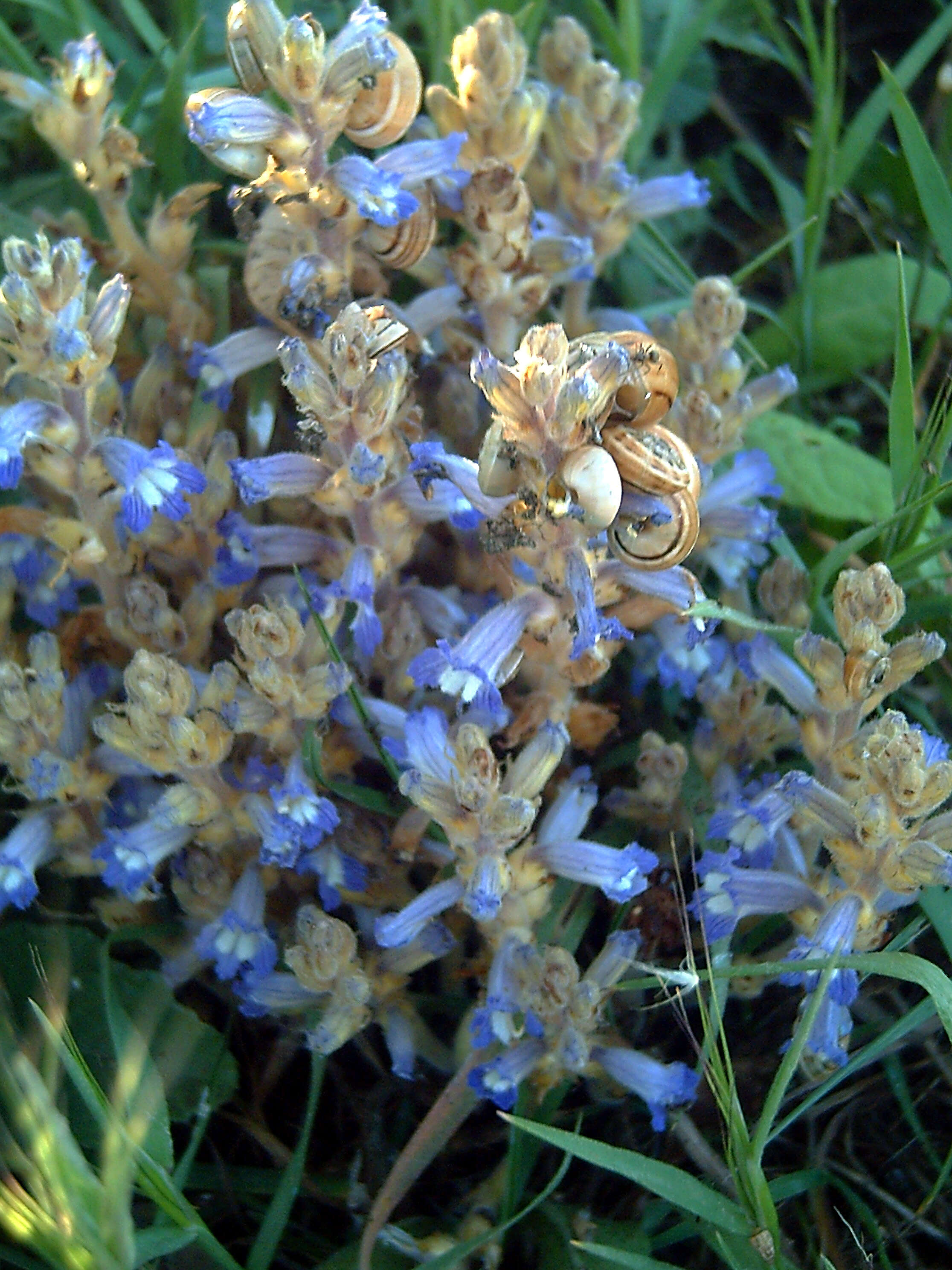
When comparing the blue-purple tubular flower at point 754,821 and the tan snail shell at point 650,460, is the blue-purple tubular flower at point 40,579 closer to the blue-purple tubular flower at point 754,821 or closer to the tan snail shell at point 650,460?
the tan snail shell at point 650,460

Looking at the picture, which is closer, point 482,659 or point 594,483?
point 594,483

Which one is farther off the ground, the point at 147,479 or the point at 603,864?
the point at 147,479

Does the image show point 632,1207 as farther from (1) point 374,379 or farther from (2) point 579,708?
(1) point 374,379

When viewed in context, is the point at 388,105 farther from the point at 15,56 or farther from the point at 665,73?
the point at 665,73

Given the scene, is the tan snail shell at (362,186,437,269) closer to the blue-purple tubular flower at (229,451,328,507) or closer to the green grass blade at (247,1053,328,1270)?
the blue-purple tubular flower at (229,451,328,507)

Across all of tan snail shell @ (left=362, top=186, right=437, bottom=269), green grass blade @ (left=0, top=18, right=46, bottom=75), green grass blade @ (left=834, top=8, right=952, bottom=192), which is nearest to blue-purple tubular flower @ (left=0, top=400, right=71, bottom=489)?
tan snail shell @ (left=362, top=186, right=437, bottom=269)

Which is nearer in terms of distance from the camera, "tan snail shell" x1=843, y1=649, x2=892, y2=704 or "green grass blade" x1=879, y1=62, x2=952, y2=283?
"tan snail shell" x1=843, y1=649, x2=892, y2=704

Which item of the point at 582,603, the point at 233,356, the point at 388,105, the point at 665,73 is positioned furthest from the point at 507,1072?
the point at 665,73

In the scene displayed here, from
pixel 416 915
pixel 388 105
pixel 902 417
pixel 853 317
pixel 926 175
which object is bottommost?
pixel 853 317
